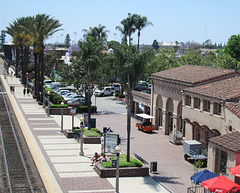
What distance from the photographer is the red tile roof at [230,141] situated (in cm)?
2542

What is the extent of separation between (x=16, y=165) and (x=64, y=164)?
135 inches

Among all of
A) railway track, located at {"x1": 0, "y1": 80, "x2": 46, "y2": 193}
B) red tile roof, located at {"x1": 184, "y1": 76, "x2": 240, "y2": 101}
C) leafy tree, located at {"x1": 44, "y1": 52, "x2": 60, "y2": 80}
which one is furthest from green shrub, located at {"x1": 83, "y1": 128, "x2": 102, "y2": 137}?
leafy tree, located at {"x1": 44, "y1": 52, "x2": 60, "y2": 80}

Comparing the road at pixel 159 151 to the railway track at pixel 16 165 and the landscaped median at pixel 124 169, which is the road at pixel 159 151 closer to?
the landscaped median at pixel 124 169

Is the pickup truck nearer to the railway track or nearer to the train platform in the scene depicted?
the train platform

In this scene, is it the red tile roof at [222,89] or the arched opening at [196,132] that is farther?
the arched opening at [196,132]

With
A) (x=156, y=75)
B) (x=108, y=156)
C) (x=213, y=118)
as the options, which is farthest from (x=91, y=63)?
(x=213, y=118)

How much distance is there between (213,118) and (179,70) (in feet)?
43.4

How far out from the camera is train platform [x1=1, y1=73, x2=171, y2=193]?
25.2 m

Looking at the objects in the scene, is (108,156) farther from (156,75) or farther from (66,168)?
(156,75)

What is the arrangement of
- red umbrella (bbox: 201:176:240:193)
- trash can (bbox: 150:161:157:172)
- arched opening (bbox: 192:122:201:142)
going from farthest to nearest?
arched opening (bbox: 192:122:201:142) → trash can (bbox: 150:161:157:172) → red umbrella (bbox: 201:176:240:193)

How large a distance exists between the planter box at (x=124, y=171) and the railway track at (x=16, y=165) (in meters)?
3.97

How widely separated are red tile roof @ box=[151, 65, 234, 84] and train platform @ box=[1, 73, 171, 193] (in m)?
10.5

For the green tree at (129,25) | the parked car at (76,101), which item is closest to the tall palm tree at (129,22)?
the green tree at (129,25)

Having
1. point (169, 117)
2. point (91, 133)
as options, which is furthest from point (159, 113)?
point (91, 133)
